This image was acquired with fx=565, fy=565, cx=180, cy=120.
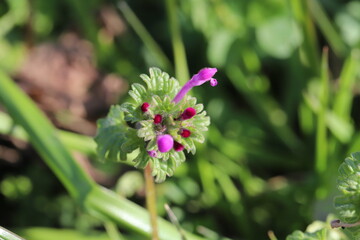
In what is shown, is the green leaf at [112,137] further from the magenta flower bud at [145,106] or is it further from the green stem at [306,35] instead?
the green stem at [306,35]

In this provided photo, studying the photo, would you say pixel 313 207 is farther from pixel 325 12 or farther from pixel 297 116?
pixel 325 12

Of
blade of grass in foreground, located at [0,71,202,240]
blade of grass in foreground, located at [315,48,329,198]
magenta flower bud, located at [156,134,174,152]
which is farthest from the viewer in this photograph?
blade of grass in foreground, located at [315,48,329,198]

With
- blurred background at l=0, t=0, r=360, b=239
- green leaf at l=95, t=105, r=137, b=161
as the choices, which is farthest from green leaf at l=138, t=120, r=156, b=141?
blurred background at l=0, t=0, r=360, b=239

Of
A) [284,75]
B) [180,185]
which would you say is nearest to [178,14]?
[284,75]

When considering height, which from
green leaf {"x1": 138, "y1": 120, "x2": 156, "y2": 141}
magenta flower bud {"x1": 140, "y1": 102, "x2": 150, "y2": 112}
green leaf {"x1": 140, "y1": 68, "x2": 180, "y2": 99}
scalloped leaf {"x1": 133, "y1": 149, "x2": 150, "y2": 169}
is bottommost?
scalloped leaf {"x1": 133, "y1": 149, "x2": 150, "y2": 169}

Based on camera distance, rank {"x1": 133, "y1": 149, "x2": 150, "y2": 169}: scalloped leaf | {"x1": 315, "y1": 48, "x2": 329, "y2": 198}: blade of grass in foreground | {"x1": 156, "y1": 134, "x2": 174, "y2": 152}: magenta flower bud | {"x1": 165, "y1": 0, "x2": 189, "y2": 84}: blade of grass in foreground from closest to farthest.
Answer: {"x1": 156, "y1": 134, "x2": 174, "y2": 152}: magenta flower bud
{"x1": 133, "y1": 149, "x2": 150, "y2": 169}: scalloped leaf
{"x1": 315, "y1": 48, "x2": 329, "y2": 198}: blade of grass in foreground
{"x1": 165, "y1": 0, "x2": 189, "y2": 84}: blade of grass in foreground

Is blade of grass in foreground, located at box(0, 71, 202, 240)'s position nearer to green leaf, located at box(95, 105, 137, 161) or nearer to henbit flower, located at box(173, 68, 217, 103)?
green leaf, located at box(95, 105, 137, 161)

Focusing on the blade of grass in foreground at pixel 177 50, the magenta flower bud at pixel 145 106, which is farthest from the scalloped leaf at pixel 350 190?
the blade of grass in foreground at pixel 177 50

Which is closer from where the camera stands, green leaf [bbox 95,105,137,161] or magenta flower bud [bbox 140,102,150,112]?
magenta flower bud [bbox 140,102,150,112]

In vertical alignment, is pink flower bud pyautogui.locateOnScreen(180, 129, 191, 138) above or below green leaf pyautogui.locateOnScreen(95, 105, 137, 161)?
below
